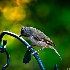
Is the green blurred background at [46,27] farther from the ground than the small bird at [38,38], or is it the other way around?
the green blurred background at [46,27]

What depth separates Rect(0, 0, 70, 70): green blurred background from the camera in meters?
4.49

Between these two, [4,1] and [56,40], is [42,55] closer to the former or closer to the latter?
[56,40]

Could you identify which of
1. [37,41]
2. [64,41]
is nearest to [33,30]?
[37,41]

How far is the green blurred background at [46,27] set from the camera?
14.7ft

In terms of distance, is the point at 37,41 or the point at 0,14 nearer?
the point at 37,41

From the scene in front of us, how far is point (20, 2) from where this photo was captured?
16.2ft

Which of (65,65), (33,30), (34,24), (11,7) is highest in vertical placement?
(11,7)

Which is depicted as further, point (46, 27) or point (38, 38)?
point (46, 27)

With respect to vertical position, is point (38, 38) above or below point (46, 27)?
below

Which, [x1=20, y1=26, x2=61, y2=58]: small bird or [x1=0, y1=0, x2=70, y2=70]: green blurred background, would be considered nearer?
[x1=20, y1=26, x2=61, y2=58]: small bird

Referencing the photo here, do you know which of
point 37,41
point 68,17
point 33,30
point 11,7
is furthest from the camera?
point 11,7

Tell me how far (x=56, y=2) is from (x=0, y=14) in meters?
0.69

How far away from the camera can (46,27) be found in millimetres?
4574

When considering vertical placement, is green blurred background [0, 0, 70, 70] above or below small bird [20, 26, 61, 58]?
above
